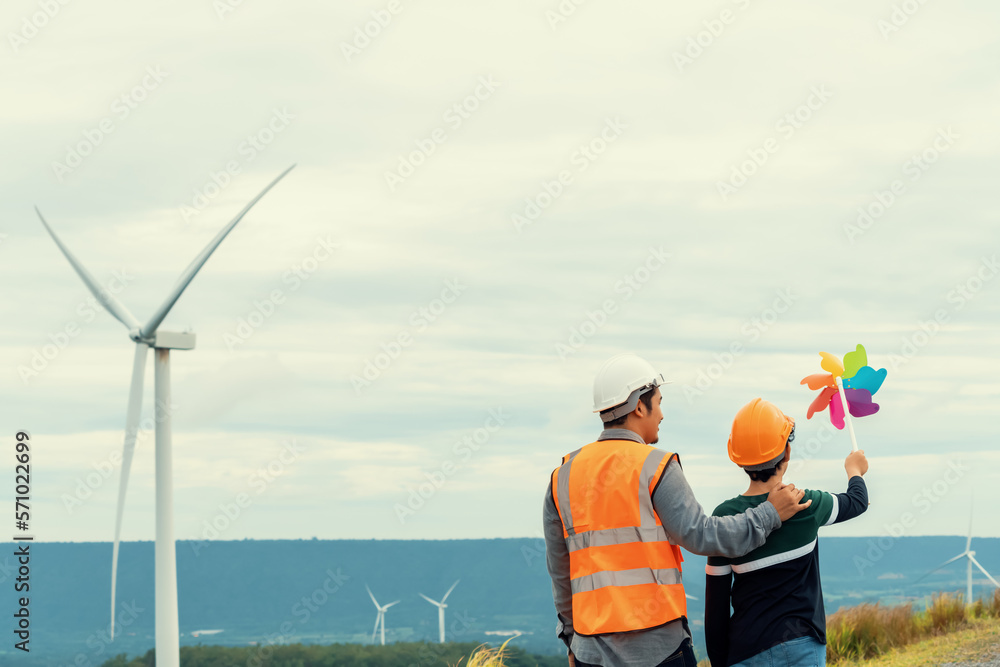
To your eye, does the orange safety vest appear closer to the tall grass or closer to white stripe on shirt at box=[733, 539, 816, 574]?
white stripe on shirt at box=[733, 539, 816, 574]

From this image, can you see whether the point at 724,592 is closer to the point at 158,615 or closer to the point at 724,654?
the point at 724,654

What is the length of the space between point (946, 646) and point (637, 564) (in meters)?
11.6

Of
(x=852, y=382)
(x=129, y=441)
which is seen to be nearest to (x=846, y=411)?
(x=852, y=382)

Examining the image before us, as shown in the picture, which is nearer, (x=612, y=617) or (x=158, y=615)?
(x=612, y=617)

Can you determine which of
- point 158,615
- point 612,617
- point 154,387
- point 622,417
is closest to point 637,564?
point 612,617

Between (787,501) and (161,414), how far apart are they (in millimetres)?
24314

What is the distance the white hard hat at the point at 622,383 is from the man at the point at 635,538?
1cm

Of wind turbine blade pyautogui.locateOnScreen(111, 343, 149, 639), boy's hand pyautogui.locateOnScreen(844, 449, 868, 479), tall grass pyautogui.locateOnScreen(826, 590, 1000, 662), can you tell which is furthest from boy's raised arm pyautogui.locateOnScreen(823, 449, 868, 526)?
wind turbine blade pyautogui.locateOnScreen(111, 343, 149, 639)

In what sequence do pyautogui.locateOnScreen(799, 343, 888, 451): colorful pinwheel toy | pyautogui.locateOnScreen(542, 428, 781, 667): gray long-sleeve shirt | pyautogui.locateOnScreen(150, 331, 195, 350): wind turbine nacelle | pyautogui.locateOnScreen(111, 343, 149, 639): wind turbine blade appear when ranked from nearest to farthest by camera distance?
pyautogui.locateOnScreen(542, 428, 781, 667): gray long-sleeve shirt → pyautogui.locateOnScreen(799, 343, 888, 451): colorful pinwheel toy → pyautogui.locateOnScreen(111, 343, 149, 639): wind turbine blade → pyautogui.locateOnScreen(150, 331, 195, 350): wind turbine nacelle

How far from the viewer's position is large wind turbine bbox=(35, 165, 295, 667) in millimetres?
24500

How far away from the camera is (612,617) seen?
568cm

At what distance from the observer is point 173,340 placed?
2745 cm

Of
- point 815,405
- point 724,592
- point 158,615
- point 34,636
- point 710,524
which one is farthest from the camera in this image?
point 34,636

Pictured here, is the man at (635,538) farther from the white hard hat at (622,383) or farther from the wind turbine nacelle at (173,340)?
the wind turbine nacelle at (173,340)
